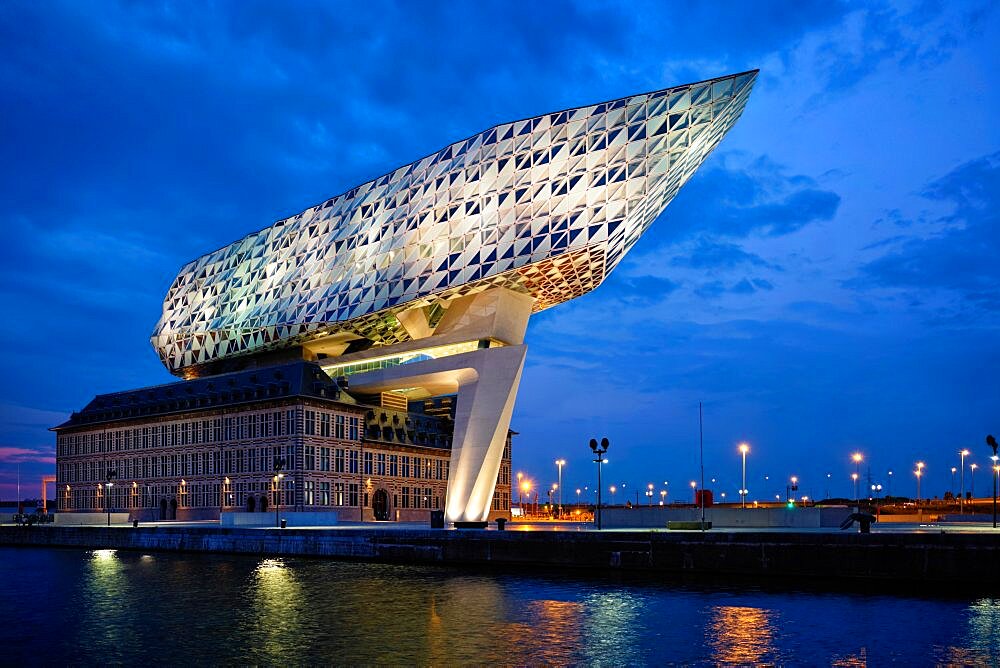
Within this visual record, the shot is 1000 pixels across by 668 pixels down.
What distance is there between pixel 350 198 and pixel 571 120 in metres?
26.4

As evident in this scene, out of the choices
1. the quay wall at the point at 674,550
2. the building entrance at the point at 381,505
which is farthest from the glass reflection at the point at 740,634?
the building entrance at the point at 381,505

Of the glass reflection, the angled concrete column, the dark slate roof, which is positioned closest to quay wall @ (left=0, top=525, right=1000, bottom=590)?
the glass reflection

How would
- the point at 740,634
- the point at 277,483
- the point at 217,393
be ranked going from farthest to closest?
1. the point at 217,393
2. the point at 277,483
3. the point at 740,634

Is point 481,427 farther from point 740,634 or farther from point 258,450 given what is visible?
point 740,634

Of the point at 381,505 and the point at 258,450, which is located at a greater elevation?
the point at 258,450

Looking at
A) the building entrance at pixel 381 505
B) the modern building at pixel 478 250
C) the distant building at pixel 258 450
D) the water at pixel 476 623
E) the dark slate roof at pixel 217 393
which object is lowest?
the building entrance at pixel 381 505

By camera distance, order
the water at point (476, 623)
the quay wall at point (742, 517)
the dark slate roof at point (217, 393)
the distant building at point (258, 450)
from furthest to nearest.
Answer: the dark slate roof at point (217, 393) < the distant building at point (258, 450) < the quay wall at point (742, 517) < the water at point (476, 623)

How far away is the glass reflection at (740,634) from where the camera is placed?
22.3 m

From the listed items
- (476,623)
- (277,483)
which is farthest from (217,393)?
(476,623)

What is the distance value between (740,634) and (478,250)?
47.3 m

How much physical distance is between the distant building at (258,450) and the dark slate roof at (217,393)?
138mm

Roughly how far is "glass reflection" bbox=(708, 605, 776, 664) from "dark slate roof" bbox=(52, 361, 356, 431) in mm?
57575

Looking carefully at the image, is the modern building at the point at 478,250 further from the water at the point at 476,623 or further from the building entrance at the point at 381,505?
the water at the point at 476,623

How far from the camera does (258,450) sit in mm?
83750
